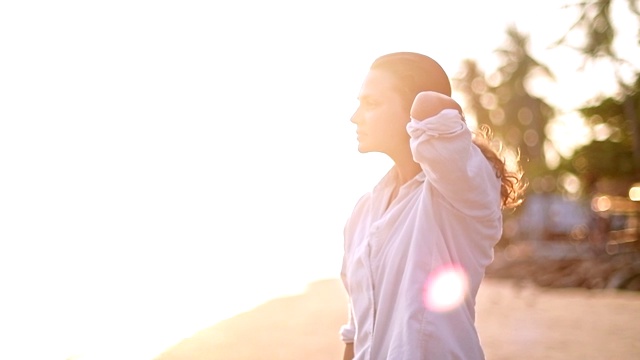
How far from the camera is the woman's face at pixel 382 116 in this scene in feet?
7.39

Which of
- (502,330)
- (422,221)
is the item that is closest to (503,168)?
(422,221)

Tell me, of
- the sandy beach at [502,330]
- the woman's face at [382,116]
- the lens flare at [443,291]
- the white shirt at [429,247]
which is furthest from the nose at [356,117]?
the sandy beach at [502,330]

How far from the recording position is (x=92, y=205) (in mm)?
47438

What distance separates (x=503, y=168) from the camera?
224cm

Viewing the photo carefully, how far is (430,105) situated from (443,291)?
431mm

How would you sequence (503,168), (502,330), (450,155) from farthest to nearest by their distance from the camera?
(502,330), (503,168), (450,155)

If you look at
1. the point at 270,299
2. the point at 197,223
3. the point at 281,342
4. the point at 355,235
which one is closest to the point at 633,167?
the point at 270,299

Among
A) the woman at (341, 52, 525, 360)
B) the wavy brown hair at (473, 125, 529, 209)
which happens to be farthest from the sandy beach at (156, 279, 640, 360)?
the woman at (341, 52, 525, 360)

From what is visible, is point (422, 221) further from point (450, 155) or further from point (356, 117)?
point (356, 117)

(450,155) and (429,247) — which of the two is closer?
(450,155)

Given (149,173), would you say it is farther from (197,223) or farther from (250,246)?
(250,246)

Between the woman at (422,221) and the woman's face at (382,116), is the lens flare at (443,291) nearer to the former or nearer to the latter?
the woman at (422,221)

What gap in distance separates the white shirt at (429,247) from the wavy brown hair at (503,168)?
0.09 m

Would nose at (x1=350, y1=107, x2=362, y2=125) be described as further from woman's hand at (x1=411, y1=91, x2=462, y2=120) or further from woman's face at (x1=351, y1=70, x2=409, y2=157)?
woman's hand at (x1=411, y1=91, x2=462, y2=120)
